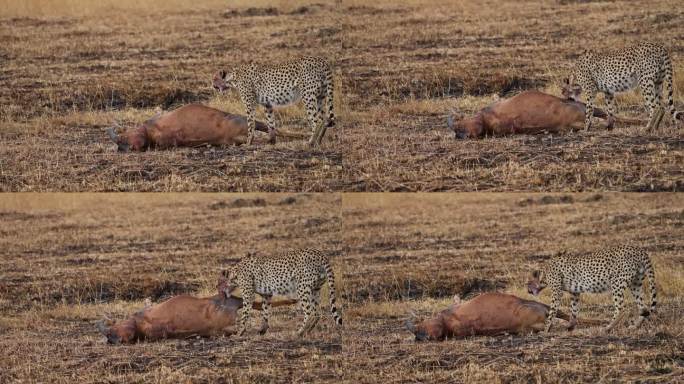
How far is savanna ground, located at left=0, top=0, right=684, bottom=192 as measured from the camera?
25.4ft

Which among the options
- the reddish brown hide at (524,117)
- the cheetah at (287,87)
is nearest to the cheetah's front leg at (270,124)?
the cheetah at (287,87)

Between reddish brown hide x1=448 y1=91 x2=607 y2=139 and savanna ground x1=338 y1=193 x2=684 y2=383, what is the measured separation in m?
0.46

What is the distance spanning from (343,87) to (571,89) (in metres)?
1.53

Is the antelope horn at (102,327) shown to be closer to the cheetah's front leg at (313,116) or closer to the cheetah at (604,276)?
the cheetah's front leg at (313,116)

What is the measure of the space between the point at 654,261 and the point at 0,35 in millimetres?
4632

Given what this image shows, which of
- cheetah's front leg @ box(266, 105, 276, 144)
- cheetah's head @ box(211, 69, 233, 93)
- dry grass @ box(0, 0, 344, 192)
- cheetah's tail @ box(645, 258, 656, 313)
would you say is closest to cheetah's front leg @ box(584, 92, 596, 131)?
cheetah's tail @ box(645, 258, 656, 313)

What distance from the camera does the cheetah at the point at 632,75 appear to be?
25.4ft

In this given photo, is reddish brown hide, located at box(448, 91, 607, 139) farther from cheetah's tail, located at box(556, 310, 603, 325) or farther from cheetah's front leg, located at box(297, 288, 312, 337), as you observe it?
cheetah's front leg, located at box(297, 288, 312, 337)

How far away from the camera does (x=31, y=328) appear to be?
7.84 m

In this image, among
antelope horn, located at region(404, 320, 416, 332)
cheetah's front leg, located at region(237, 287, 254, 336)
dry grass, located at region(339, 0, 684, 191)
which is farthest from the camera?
antelope horn, located at region(404, 320, 416, 332)

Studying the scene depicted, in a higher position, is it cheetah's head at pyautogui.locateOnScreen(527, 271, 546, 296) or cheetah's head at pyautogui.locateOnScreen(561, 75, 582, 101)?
cheetah's head at pyautogui.locateOnScreen(561, 75, 582, 101)

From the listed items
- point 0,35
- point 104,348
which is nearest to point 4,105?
point 0,35

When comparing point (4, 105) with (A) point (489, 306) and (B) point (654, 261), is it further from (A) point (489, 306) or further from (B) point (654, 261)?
(B) point (654, 261)

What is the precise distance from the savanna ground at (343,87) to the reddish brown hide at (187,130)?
0.21 ft
